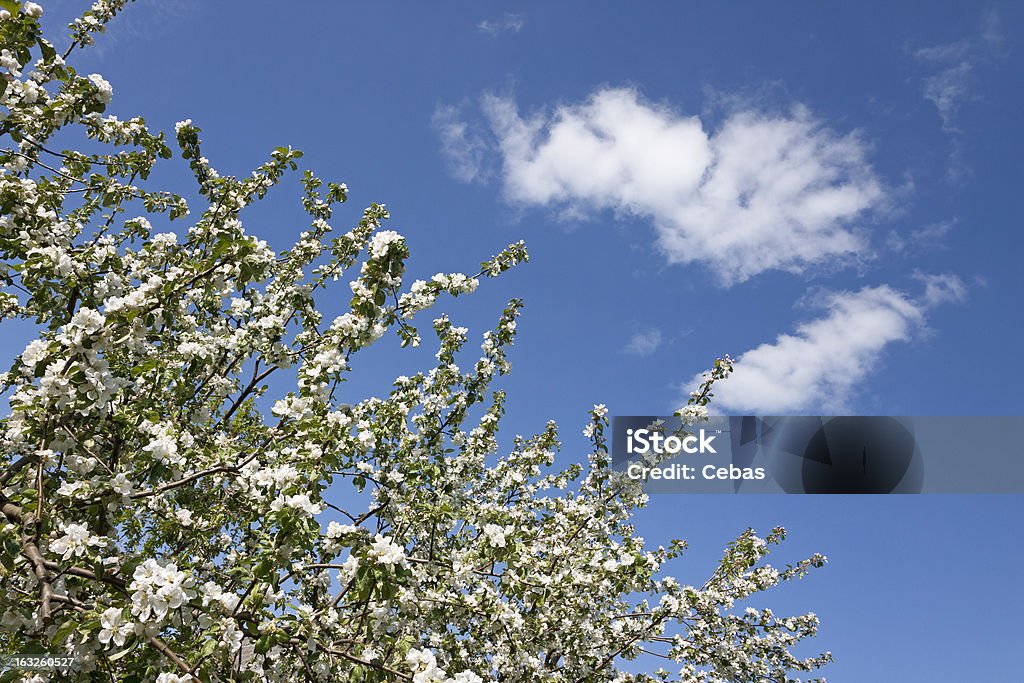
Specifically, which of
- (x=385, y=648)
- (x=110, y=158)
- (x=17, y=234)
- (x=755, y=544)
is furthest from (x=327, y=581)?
(x=755, y=544)

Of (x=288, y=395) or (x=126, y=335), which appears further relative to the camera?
(x=288, y=395)

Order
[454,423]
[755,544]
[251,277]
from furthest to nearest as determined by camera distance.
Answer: [755,544], [454,423], [251,277]

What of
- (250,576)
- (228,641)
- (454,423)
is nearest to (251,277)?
(250,576)

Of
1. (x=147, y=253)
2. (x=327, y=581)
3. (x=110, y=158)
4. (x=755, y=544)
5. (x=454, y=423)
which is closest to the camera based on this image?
(x=327, y=581)

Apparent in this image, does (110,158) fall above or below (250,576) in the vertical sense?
above

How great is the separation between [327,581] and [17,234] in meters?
3.76

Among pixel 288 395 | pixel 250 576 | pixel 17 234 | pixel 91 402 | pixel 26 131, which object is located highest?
pixel 26 131

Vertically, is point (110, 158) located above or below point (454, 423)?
above

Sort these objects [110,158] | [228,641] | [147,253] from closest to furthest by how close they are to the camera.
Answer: [228,641], [147,253], [110,158]

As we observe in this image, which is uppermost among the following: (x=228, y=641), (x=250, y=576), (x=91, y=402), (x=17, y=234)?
(x=17, y=234)

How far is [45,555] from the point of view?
4.26 meters

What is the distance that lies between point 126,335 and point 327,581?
2525 mm

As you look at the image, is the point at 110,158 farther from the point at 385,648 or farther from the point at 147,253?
the point at 385,648

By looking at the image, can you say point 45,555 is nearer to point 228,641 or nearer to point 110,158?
point 228,641
